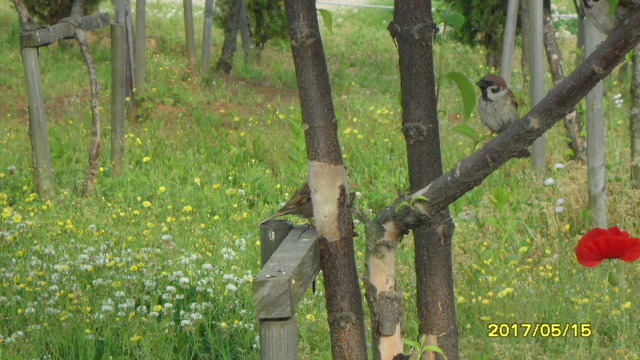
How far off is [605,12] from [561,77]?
5.78 meters

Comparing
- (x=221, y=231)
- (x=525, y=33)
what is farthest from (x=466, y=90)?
(x=525, y=33)

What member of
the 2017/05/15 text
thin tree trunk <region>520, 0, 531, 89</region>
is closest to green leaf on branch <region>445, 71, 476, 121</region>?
the 2017/05/15 text

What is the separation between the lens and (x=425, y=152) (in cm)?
247

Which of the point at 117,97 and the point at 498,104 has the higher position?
the point at 117,97

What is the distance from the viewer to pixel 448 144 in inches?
320

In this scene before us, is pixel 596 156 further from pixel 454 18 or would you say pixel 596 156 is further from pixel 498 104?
pixel 454 18

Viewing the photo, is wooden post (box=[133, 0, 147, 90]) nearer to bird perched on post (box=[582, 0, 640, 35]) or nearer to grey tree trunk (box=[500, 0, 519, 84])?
grey tree trunk (box=[500, 0, 519, 84])

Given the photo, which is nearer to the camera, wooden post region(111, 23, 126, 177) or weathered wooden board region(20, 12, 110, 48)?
weathered wooden board region(20, 12, 110, 48)

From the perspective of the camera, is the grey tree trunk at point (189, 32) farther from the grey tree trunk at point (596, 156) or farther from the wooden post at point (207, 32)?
the grey tree trunk at point (596, 156)

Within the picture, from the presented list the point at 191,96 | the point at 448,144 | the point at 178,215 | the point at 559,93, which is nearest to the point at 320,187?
the point at 559,93

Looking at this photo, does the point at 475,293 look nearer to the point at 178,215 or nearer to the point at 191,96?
the point at 178,215

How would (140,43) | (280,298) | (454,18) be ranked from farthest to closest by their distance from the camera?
(140,43) → (454,18) → (280,298)

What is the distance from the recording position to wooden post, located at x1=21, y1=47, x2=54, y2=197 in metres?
7.18

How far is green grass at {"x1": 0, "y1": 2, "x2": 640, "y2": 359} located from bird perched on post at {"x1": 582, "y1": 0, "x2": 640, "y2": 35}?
2.10 feet
